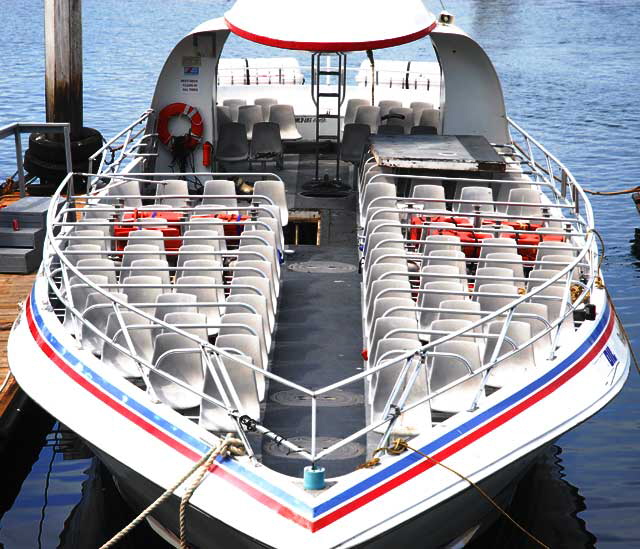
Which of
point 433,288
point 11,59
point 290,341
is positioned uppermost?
point 433,288

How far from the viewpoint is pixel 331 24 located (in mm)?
13312

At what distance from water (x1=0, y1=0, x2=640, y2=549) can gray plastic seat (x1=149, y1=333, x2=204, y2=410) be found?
1893 millimetres

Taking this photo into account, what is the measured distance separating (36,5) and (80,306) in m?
49.4

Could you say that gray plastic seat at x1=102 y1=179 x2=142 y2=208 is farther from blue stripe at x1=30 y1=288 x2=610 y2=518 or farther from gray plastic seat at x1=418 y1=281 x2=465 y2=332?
gray plastic seat at x1=418 y1=281 x2=465 y2=332

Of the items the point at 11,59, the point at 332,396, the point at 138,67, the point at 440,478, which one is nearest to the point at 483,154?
the point at 332,396

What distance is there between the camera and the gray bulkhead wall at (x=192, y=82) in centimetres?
1628

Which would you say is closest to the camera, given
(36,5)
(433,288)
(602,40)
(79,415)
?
(79,415)

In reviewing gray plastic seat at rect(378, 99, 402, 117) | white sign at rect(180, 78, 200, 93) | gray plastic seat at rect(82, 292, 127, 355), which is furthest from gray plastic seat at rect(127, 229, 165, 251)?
gray plastic seat at rect(378, 99, 402, 117)

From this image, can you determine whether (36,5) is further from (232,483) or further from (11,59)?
(232,483)

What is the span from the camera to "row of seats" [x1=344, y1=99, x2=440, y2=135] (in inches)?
688

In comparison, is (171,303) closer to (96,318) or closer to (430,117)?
(96,318)

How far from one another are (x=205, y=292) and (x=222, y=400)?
2361 millimetres

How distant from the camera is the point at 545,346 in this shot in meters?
9.22

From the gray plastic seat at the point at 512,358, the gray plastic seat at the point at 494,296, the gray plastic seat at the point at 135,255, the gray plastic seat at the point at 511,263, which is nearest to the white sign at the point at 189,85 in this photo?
the gray plastic seat at the point at 135,255
